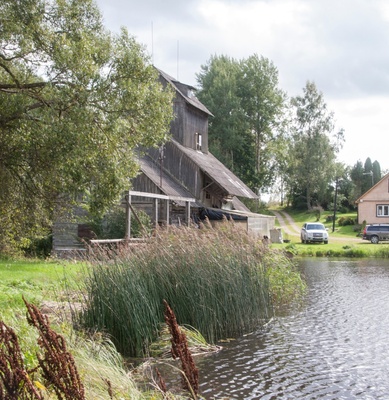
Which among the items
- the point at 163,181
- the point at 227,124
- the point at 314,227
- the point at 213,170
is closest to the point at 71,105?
the point at 163,181

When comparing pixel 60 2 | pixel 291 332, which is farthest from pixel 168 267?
pixel 60 2

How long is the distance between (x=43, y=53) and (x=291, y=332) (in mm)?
9144

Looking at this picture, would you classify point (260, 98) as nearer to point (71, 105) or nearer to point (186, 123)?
point (186, 123)

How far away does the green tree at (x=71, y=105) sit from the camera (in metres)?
14.6

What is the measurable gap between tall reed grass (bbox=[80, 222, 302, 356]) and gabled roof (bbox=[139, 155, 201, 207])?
15424 millimetres

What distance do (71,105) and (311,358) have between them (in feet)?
27.1

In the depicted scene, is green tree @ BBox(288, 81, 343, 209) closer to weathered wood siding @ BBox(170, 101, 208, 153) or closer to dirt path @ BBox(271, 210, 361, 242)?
dirt path @ BBox(271, 210, 361, 242)

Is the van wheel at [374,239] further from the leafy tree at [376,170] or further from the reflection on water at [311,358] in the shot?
the leafy tree at [376,170]

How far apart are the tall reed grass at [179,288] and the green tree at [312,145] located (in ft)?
183

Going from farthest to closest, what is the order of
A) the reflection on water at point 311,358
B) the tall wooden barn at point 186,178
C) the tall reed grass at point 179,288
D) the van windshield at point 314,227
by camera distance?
the van windshield at point 314,227 < the tall wooden barn at point 186,178 < the tall reed grass at point 179,288 < the reflection on water at point 311,358

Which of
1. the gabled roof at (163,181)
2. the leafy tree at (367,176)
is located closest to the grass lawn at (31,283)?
the gabled roof at (163,181)

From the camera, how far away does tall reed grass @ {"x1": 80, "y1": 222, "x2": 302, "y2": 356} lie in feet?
34.3

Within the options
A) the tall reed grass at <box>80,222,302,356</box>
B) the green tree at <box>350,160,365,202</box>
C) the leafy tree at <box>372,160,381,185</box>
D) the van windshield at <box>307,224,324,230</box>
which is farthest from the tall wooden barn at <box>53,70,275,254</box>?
the leafy tree at <box>372,160,381,185</box>

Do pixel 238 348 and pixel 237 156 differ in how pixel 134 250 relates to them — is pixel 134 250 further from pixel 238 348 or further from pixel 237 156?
pixel 237 156
